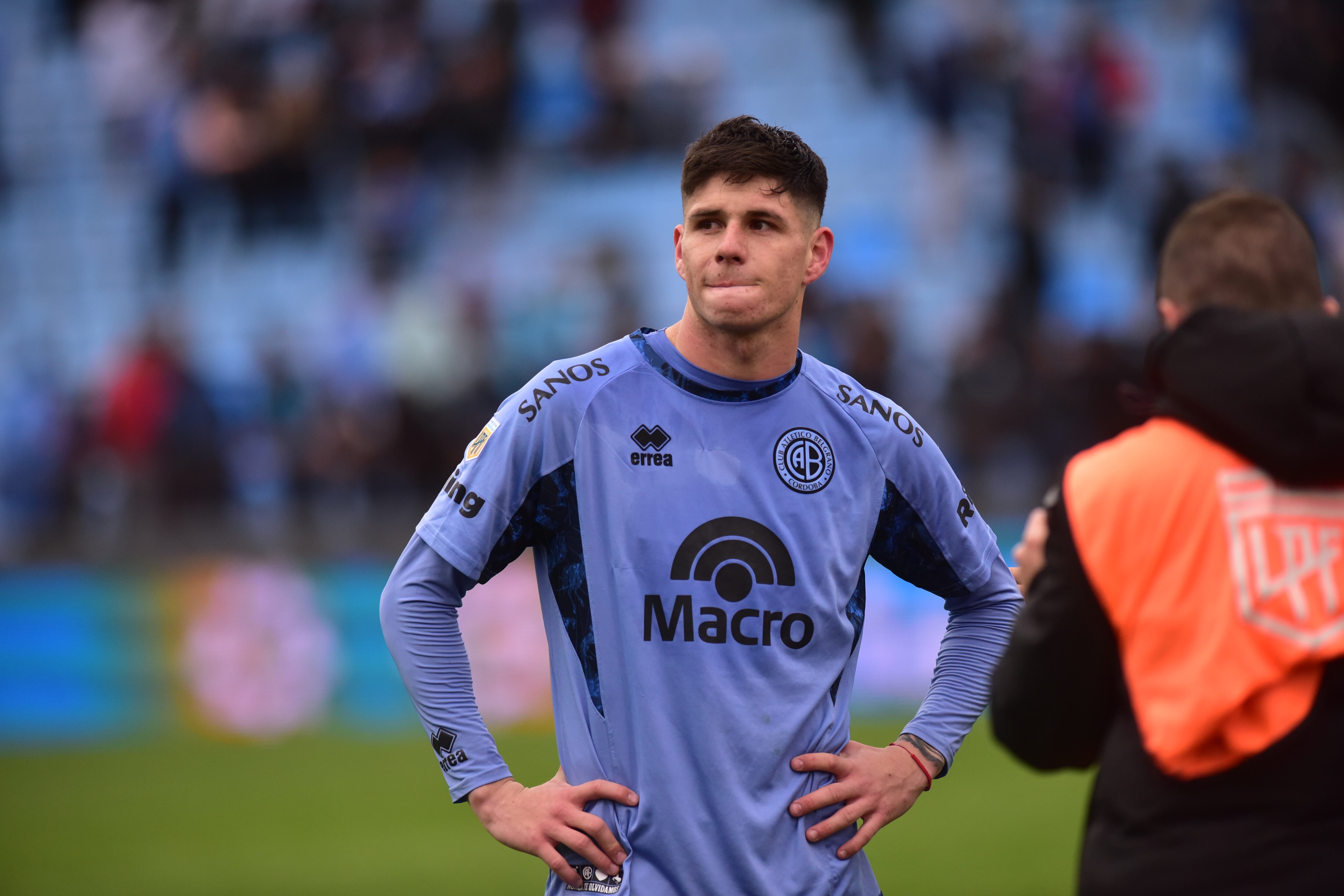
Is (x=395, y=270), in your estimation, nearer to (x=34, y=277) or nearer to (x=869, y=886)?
(x=34, y=277)

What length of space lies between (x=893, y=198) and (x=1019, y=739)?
1351 centimetres

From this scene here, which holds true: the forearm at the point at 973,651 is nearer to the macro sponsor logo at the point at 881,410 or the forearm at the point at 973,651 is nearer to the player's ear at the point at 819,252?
the macro sponsor logo at the point at 881,410

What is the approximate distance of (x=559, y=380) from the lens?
3445 millimetres

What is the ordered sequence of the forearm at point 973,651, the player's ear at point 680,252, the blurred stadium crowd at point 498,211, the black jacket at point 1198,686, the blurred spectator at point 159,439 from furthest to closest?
the blurred spectator at point 159,439 < the blurred stadium crowd at point 498,211 < the forearm at point 973,651 < the player's ear at point 680,252 < the black jacket at point 1198,686

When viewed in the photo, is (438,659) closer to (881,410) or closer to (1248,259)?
(881,410)

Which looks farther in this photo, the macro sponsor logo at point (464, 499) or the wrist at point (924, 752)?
the wrist at point (924, 752)

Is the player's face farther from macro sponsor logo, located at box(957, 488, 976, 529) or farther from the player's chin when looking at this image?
macro sponsor logo, located at box(957, 488, 976, 529)

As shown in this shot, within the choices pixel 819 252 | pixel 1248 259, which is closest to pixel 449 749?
pixel 819 252

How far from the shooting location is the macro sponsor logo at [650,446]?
338 centimetres

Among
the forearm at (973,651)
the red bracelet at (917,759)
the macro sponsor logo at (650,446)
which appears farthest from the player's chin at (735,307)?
the red bracelet at (917,759)

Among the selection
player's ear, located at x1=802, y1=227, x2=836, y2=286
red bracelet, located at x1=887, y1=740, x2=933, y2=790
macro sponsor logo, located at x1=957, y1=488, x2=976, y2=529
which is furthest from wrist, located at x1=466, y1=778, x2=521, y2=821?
player's ear, located at x1=802, y1=227, x2=836, y2=286

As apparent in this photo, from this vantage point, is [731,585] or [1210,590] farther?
[731,585]

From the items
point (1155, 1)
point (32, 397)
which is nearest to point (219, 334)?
point (32, 397)

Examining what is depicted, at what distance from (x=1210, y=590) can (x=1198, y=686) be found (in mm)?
163
